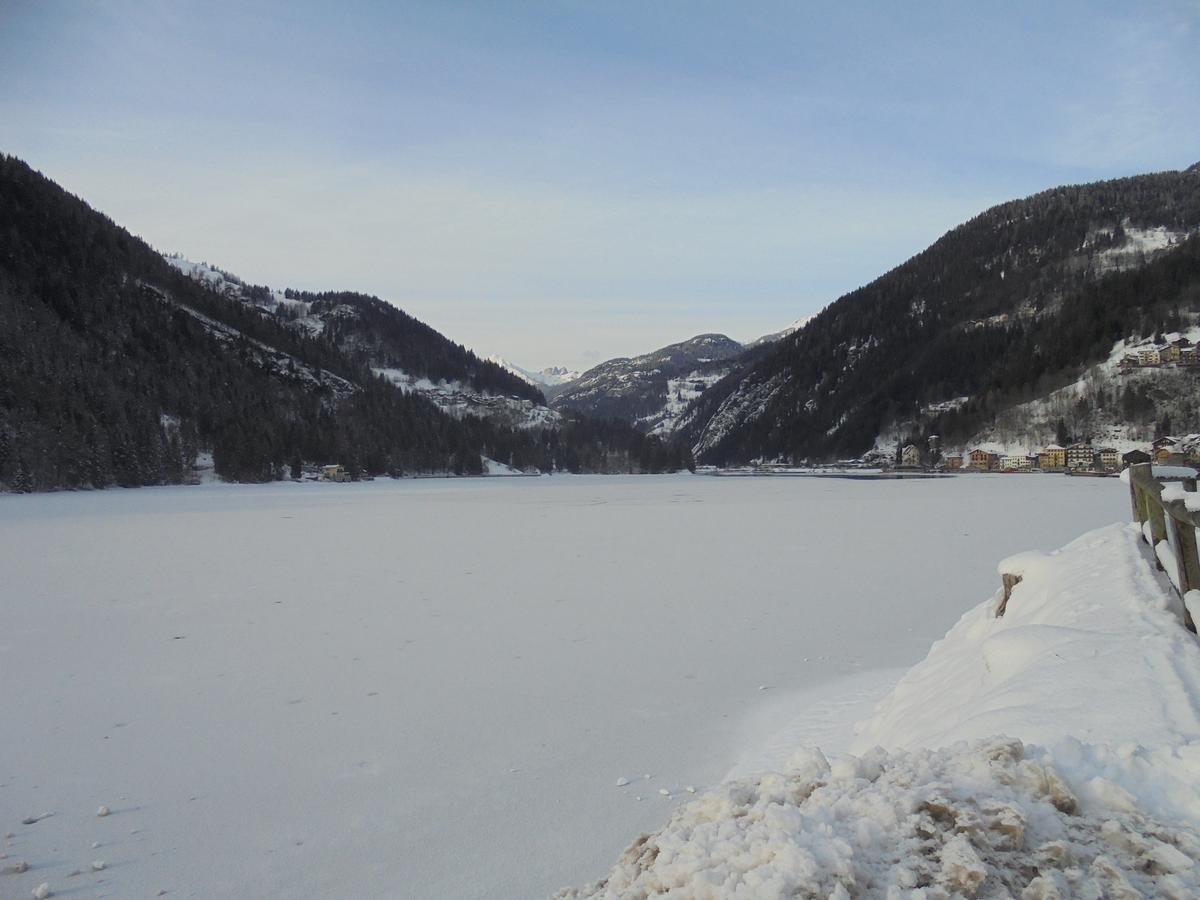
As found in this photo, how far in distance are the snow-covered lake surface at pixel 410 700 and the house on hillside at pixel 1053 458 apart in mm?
98742

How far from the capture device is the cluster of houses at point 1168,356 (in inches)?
4328

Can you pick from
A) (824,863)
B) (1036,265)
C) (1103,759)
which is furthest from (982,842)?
(1036,265)

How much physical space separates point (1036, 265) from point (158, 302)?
709 ft

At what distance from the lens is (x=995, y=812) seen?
2604 millimetres

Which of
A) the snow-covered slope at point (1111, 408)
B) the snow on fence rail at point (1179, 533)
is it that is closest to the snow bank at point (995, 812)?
the snow on fence rail at point (1179, 533)

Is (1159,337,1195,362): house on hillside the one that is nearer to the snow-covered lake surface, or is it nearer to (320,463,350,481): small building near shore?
the snow-covered lake surface

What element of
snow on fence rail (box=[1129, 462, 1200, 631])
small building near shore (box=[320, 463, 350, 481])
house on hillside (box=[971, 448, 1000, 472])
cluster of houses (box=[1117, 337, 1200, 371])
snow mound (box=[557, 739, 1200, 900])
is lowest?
house on hillside (box=[971, 448, 1000, 472])

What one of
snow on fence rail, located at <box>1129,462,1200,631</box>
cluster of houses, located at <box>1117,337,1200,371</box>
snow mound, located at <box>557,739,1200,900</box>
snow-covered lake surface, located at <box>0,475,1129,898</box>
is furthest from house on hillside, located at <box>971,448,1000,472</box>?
snow mound, located at <box>557,739,1200,900</box>

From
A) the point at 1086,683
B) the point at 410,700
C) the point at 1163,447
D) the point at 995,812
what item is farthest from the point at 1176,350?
the point at 995,812

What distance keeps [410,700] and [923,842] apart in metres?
6.22

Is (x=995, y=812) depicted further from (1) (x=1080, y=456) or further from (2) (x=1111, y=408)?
(2) (x=1111, y=408)

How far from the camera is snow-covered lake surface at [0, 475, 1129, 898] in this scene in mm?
4887

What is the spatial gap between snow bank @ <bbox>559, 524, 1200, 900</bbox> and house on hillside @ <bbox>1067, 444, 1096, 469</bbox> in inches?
4188

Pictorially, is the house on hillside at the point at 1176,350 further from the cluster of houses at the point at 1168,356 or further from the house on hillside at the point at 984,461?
the house on hillside at the point at 984,461
